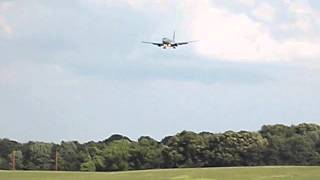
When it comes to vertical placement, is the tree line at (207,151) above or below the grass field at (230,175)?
above

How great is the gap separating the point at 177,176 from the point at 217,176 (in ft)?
8.89

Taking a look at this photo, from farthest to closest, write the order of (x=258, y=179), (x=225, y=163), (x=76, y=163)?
(x=76, y=163), (x=225, y=163), (x=258, y=179)

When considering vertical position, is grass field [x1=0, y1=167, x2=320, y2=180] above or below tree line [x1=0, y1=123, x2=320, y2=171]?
below

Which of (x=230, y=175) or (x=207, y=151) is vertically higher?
(x=207, y=151)

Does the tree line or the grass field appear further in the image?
the tree line

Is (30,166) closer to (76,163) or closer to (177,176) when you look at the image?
(76,163)

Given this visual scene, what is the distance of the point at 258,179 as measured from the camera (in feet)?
153

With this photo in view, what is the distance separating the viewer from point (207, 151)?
3752 inches

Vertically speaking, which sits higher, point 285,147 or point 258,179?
point 285,147

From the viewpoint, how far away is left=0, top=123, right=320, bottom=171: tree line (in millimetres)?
94312

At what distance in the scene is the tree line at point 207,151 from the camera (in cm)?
9431

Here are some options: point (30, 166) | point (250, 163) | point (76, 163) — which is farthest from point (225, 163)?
point (30, 166)

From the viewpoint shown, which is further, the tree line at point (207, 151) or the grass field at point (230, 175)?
the tree line at point (207, 151)

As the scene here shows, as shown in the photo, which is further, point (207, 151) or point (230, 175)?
point (207, 151)
